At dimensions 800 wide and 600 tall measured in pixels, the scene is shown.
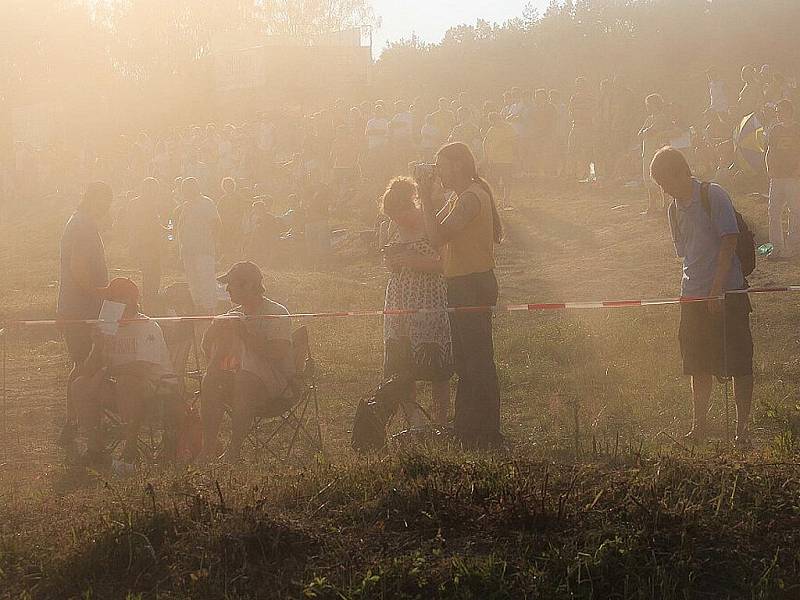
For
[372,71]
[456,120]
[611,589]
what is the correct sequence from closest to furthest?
[611,589] < [456,120] < [372,71]

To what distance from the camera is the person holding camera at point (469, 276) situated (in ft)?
24.9

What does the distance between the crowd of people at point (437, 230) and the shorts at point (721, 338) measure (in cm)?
1

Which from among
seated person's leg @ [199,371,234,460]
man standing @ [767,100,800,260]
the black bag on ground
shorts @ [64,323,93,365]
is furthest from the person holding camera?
man standing @ [767,100,800,260]

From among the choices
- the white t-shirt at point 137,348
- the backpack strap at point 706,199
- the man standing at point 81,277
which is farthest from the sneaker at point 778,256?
the white t-shirt at point 137,348

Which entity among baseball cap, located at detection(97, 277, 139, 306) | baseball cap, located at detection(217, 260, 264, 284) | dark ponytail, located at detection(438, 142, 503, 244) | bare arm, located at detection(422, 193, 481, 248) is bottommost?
baseball cap, located at detection(97, 277, 139, 306)

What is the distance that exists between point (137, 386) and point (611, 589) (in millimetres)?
4559

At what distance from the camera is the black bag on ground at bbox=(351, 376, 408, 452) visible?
7.52 meters

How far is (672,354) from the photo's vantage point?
1091cm

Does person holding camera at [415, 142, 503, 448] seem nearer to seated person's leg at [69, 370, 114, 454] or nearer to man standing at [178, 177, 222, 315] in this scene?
seated person's leg at [69, 370, 114, 454]

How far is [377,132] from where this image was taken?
27.3 m

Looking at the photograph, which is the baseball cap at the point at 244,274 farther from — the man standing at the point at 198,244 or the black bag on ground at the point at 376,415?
the man standing at the point at 198,244

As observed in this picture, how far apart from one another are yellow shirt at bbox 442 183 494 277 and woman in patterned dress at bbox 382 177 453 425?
226 millimetres

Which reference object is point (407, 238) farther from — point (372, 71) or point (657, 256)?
point (372, 71)

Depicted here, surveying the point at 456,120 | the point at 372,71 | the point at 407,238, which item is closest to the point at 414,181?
the point at 407,238
